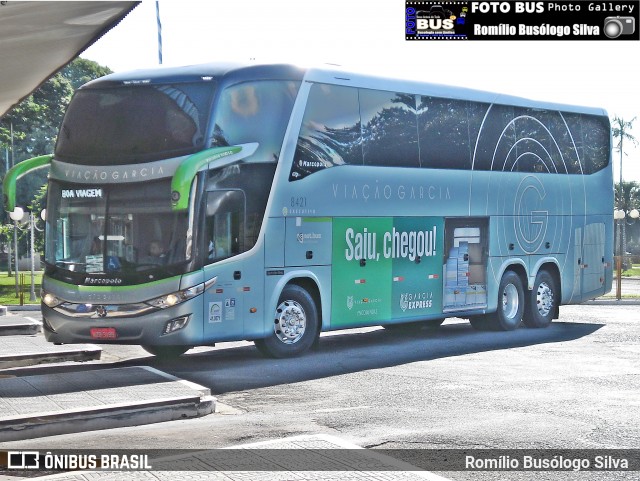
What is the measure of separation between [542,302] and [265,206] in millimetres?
8554

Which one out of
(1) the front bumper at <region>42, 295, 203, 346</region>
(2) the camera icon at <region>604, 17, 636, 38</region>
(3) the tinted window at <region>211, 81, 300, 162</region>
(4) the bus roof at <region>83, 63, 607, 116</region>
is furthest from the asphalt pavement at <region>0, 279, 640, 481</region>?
(2) the camera icon at <region>604, 17, 636, 38</region>

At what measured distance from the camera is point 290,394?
13211 millimetres

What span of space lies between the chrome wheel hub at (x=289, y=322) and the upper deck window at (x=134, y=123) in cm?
296

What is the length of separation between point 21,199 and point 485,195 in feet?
192

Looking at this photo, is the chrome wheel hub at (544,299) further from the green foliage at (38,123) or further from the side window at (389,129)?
the green foliage at (38,123)

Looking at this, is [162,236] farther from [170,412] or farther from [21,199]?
[21,199]

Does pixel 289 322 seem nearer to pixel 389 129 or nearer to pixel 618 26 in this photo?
pixel 389 129

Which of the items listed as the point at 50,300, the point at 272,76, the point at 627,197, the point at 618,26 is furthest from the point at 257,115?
the point at 627,197

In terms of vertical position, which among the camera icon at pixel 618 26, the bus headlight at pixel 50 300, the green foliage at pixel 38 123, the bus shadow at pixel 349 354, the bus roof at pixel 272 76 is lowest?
the bus shadow at pixel 349 354

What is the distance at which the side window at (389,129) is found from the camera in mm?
18234

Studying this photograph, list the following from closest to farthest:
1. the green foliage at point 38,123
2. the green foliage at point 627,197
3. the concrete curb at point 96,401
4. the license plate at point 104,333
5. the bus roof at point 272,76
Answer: the concrete curb at point 96,401
the license plate at point 104,333
the bus roof at point 272,76
the green foliage at point 38,123
the green foliage at point 627,197

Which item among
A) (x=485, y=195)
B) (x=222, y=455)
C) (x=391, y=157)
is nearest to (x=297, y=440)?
(x=222, y=455)

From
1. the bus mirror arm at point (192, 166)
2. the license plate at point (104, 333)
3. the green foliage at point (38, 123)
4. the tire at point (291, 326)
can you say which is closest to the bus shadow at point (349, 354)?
the tire at point (291, 326)

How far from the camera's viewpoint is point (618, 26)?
50.5ft
